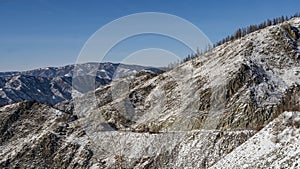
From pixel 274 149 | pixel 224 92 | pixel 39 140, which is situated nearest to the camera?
pixel 274 149

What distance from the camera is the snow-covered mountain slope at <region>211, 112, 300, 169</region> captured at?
33.7 metres

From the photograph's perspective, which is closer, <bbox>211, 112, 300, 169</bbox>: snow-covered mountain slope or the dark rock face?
<bbox>211, 112, 300, 169</bbox>: snow-covered mountain slope

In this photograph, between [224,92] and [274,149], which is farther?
[224,92]

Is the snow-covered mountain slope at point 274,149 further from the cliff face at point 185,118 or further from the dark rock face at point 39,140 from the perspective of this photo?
the dark rock face at point 39,140

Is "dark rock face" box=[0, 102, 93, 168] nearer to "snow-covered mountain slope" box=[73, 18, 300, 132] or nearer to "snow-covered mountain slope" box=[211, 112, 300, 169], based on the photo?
"snow-covered mountain slope" box=[73, 18, 300, 132]

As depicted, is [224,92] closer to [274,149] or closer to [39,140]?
[274,149]

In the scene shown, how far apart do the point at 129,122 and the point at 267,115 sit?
38327mm

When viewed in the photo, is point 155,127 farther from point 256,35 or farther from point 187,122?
point 256,35

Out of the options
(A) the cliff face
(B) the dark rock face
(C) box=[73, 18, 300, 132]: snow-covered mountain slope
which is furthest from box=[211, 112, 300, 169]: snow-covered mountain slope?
(B) the dark rock face

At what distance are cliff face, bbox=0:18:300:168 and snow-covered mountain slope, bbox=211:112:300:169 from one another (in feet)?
0.69

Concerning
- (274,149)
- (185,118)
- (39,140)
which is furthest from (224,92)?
(39,140)

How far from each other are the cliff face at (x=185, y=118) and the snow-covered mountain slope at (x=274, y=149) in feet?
0.69

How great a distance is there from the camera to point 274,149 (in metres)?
36.4

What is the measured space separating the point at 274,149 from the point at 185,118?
39.7 meters
